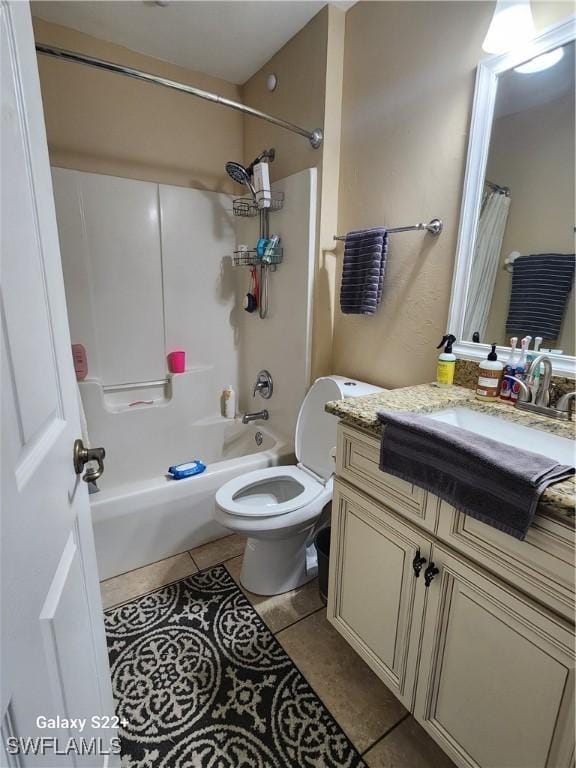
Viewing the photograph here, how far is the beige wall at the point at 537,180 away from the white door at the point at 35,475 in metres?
1.27

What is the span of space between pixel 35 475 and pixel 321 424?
126 cm

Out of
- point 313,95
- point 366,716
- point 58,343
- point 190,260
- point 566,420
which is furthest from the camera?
point 190,260

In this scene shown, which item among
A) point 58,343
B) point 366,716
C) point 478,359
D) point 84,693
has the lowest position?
point 366,716

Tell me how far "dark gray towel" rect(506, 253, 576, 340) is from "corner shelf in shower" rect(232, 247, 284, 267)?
3.88 feet

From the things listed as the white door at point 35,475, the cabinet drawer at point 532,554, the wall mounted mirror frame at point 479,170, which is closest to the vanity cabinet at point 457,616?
the cabinet drawer at point 532,554

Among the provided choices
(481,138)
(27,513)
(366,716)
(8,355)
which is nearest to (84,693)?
(27,513)

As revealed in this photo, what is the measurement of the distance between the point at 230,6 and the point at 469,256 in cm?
150

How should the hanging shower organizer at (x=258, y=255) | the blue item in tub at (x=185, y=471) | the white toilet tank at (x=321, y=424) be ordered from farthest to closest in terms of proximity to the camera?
the hanging shower organizer at (x=258, y=255), the blue item in tub at (x=185, y=471), the white toilet tank at (x=321, y=424)

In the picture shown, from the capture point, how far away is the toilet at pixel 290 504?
144 centimetres

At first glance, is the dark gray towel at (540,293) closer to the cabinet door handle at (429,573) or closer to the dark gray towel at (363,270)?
the dark gray towel at (363,270)

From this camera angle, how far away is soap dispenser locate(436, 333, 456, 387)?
135 cm

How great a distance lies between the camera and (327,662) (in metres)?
1.31

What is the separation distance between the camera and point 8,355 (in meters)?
0.50

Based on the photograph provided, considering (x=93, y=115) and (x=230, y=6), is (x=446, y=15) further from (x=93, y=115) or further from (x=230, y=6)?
(x=93, y=115)
